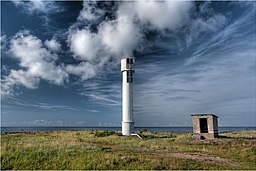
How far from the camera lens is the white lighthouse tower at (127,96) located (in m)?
40.9

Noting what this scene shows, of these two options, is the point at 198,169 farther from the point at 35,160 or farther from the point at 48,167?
the point at 35,160

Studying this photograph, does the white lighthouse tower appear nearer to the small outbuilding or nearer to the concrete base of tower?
the concrete base of tower

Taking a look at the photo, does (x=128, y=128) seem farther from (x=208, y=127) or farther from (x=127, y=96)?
(x=208, y=127)

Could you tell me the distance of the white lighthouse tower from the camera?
134ft

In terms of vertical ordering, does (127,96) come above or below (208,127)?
above

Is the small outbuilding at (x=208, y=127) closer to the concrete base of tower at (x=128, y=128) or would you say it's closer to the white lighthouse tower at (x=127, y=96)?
the concrete base of tower at (x=128, y=128)

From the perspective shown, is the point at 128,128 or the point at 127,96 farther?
the point at 127,96

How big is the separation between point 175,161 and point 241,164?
479 cm

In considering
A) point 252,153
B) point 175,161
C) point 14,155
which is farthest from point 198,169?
point 14,155

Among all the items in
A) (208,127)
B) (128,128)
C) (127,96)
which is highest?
(127,96)

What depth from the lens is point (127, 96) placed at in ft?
136

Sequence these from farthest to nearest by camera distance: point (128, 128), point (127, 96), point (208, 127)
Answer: point (127, 96)
point (128, 128)
point (208, 127)

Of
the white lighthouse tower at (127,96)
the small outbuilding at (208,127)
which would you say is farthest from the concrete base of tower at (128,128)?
the small outbuilding at (208,127)

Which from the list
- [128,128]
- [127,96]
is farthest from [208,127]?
[127,96]
